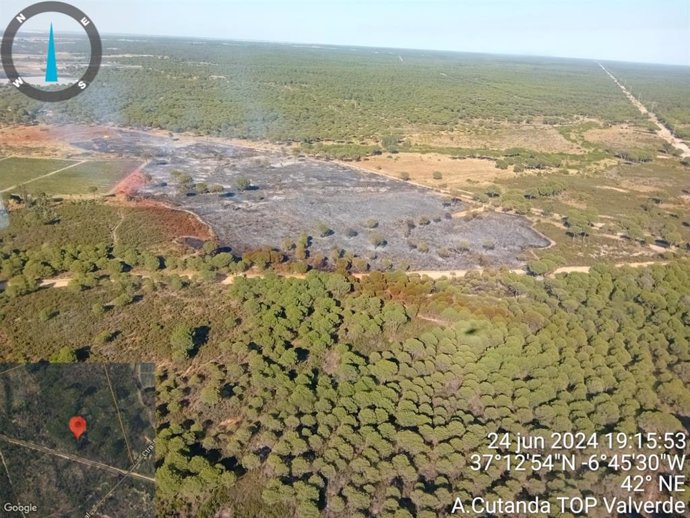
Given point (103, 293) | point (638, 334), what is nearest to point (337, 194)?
point (103, 293)

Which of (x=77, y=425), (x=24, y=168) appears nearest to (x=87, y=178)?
(x=24, y=168)

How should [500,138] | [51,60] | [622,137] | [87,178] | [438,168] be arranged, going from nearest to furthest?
1. [51,60]
2. [87,178]
3. [438,168]
4. [500,138]
5. [622,137]

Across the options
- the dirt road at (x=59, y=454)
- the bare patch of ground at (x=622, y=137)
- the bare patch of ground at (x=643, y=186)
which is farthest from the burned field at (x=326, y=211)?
the bare patch of ground at (x=622, y=137)

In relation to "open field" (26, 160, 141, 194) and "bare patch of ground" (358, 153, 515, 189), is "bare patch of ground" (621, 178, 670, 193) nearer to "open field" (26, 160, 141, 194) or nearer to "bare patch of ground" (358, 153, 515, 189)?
"bare patch of ground" (358, 153, 515, 189)

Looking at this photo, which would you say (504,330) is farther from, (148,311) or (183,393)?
(148,311)

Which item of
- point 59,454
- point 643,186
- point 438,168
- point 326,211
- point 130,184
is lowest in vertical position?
point 59,454

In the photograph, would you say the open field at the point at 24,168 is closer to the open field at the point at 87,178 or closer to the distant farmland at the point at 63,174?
the distant farmland at the point at 63,174

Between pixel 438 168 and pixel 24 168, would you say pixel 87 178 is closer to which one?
→ pixel 24 168

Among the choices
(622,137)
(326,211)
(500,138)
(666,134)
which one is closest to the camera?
(326,211)
